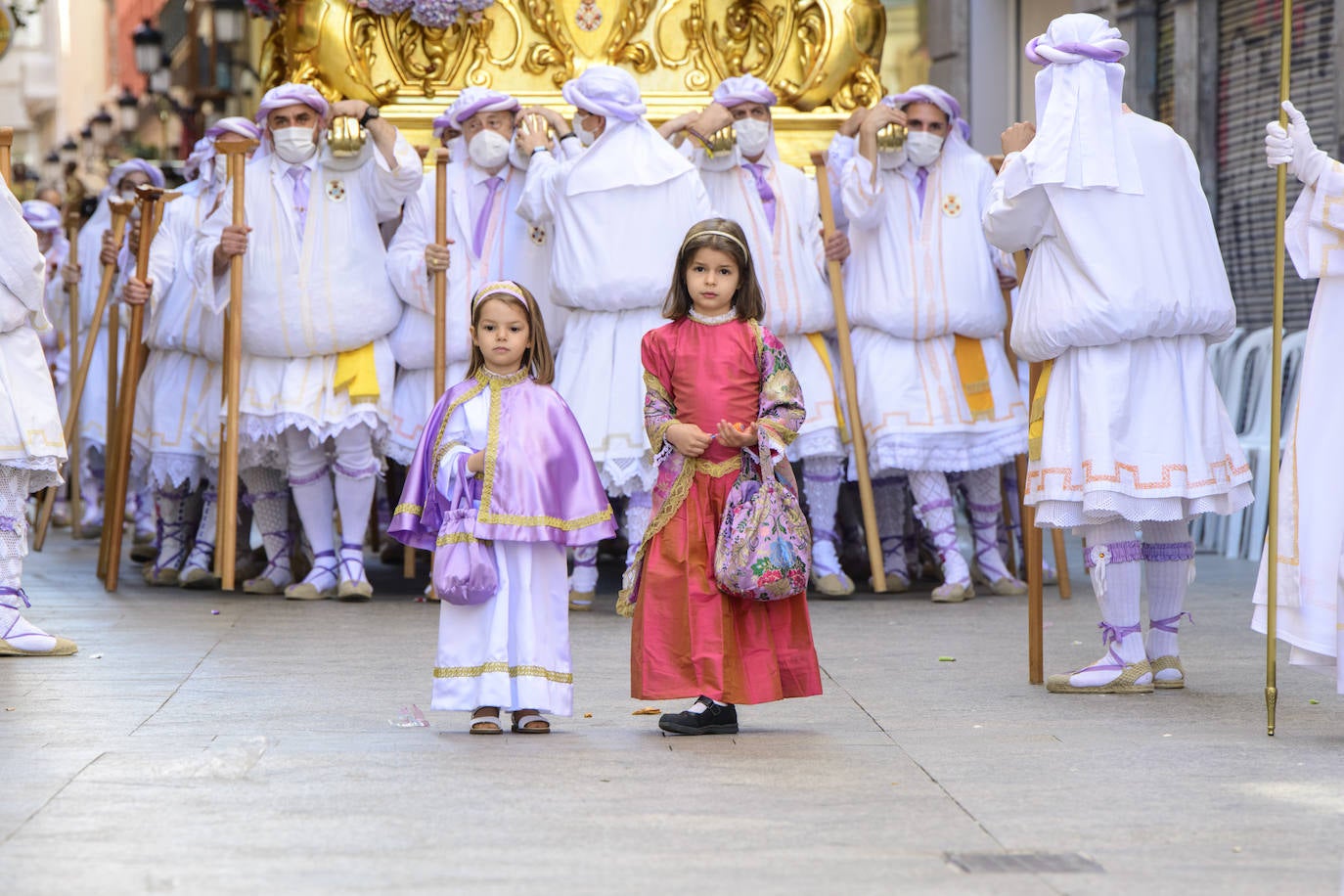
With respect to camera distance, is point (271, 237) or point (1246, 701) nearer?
point (1246, 701)

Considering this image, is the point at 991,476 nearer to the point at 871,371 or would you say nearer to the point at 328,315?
the point at 871,371

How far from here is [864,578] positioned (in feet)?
34.9

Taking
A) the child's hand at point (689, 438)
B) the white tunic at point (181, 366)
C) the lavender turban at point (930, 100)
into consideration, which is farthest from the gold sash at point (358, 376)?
the child's hand at point (689, 438)

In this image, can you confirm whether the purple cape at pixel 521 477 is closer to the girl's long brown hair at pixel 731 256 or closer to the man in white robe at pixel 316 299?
the girl's long brown hair at pixel 731 256

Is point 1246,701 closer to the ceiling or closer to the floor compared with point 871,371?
closer to the floor

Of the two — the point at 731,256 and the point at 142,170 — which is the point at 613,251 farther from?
the point at 142,170

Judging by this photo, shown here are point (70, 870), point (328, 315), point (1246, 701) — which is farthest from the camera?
point (328, 315)

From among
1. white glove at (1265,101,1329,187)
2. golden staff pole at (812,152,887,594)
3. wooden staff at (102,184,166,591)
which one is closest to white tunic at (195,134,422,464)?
wooden staff at (102,184,166,591)

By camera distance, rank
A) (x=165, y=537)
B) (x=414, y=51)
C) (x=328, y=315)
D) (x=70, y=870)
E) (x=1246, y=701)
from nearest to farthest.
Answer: (x=70, y=870) → (x=1246, y=701) → (x=328, y=315) → (x=165, y=537) → (x=414, y=51)

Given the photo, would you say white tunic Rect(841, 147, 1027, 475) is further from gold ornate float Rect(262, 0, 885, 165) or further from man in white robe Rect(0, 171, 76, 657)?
man in white robe Rect(0, 171, 76, 657)

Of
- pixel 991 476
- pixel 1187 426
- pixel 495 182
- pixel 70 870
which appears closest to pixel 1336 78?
pixel 991 476

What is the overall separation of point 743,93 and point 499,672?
4.22 meters

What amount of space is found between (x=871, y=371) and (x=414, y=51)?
3426 mm

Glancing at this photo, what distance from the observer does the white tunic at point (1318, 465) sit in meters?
6.03
